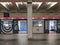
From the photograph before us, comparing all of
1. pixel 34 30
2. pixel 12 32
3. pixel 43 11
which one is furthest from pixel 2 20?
pixel 43 11

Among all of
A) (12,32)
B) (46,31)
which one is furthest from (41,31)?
(12,32)

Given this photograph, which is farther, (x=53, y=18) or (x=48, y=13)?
(x=48, y=13)

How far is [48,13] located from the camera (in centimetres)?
2561

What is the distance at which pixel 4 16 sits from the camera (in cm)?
2408

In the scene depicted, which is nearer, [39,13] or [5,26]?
[5,26]

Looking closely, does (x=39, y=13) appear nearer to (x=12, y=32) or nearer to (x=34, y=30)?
(x=34, y=30)

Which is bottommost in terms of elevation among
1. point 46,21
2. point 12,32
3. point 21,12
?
point 12,32

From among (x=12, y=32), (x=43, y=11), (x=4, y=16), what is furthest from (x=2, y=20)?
(x=43, y=11)

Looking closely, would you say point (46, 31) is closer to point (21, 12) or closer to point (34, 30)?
point (34, 30)

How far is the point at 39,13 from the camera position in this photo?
25.4 meters

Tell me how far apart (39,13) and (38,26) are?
7.62 feet

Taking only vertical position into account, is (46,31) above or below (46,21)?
below

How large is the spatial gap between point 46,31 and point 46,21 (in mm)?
1571

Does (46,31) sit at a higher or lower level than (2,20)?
lower
